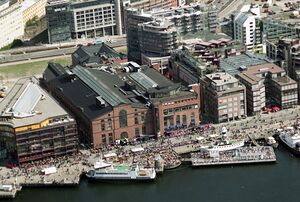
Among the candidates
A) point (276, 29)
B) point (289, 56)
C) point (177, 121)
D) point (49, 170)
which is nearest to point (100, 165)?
point (49, 170)

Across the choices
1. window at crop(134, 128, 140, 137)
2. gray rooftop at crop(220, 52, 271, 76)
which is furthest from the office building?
window at crop(134, 128, 140, 137)

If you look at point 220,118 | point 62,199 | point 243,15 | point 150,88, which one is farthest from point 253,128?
point 243,15

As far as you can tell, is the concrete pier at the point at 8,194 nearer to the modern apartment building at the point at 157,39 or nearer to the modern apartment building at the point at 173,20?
the modern apartment building at the point at 157,39

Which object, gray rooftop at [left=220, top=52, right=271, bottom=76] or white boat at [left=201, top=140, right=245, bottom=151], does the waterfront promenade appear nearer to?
white boat at [left=201, top=140, right=245, bottom=151]

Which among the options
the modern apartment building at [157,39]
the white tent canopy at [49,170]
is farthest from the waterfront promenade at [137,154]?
the modern apartment building at [157,39]

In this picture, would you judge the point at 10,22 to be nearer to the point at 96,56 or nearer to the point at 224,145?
the point at 96,56

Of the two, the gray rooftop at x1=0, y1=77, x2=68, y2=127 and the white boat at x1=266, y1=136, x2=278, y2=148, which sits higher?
the gray rooftop at x1=0, y1=77, x2=68, y2=127
